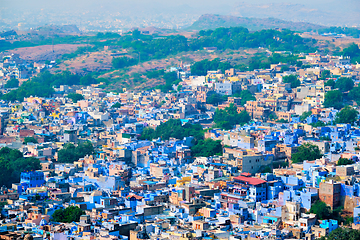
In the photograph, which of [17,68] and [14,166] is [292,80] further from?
[17,68]

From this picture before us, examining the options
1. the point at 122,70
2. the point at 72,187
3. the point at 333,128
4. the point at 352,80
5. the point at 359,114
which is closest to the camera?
the point at 72,187

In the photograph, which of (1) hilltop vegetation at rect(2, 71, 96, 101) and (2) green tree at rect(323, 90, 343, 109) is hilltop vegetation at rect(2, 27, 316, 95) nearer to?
(1) hilltop vegetation at rect(2, 71, 96, 101)

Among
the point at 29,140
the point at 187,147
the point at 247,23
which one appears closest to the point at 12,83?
the point at 29,140

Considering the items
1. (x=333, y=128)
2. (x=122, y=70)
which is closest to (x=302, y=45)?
(x=122, y=70)

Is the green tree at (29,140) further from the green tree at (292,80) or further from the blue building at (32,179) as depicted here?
the green tree at (292,80)

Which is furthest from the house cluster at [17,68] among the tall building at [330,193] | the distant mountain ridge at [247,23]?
the distant mountain ridge at [247,23]

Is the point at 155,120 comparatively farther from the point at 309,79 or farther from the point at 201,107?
the point at 309,79
